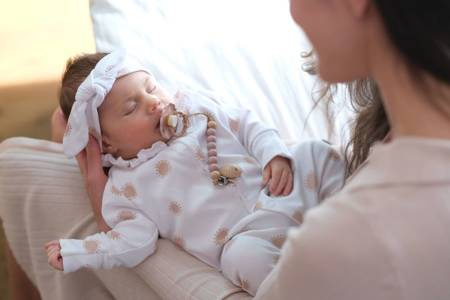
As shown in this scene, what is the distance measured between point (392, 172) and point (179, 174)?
0.63 meters

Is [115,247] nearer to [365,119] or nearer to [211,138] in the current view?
[211,138]

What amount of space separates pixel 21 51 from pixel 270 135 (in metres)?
1.06

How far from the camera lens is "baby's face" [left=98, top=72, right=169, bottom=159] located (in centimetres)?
114

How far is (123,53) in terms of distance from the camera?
121 centimetres

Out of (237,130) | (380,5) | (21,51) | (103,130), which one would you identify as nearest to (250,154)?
(237,130)

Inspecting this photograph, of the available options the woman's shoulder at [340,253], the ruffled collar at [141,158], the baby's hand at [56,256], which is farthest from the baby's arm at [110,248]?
the woman's shoulder at [340,253]

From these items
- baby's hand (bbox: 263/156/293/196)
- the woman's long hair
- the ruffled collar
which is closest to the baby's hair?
the ruffled collar

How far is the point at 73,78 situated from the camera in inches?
46.4

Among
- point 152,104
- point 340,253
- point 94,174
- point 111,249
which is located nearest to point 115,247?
point 111,249

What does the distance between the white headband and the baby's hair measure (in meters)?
0.04

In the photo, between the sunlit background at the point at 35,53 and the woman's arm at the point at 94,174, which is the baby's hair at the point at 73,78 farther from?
→ the sunlit background at the point at 35,53

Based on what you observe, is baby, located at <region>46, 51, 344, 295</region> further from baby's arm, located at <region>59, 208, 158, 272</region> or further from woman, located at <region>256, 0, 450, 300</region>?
woman, located at <region>256, 0, 450, 300</region>

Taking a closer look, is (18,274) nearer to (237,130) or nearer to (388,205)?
(237,130)

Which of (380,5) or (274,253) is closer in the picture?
(380,5)
